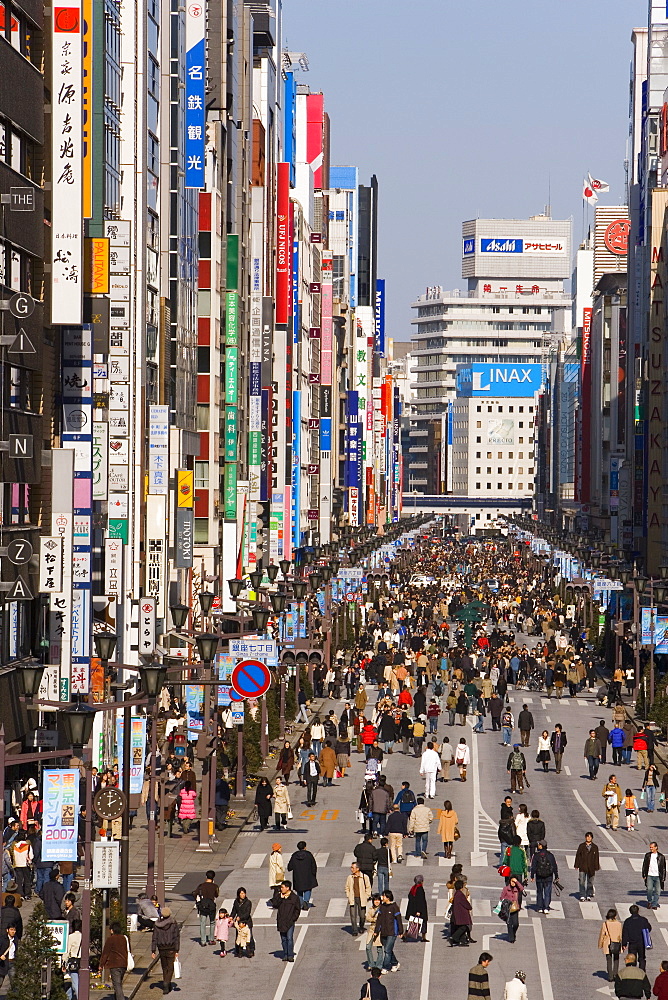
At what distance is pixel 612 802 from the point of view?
39.9 metres

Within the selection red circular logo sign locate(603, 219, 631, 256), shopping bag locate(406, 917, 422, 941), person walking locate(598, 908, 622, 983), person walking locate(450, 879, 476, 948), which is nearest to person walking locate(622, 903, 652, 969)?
person walking locate(598, 908, 622, 983)

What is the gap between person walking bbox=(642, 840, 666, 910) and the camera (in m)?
31.5

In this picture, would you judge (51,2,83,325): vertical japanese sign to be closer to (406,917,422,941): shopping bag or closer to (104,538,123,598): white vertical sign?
(104,538,123,598): white vertical sign

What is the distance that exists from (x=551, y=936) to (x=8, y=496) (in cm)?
1291

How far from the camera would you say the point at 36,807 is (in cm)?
3606

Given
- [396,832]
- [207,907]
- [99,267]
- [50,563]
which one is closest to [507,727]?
[396,832]

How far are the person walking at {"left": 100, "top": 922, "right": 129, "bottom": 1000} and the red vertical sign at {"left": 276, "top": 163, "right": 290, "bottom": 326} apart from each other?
267 feet

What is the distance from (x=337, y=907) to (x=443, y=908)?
1.77 meters

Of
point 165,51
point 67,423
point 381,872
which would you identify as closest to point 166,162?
point 165,51

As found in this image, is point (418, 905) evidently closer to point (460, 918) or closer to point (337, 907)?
point (460, 918)

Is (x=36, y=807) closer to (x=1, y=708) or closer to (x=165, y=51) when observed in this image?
(x=1, y=708)

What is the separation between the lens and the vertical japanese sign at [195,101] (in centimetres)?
6694

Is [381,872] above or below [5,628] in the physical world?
below

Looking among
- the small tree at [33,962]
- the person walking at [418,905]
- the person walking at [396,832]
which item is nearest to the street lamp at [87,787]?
the small tree at [33,962]
